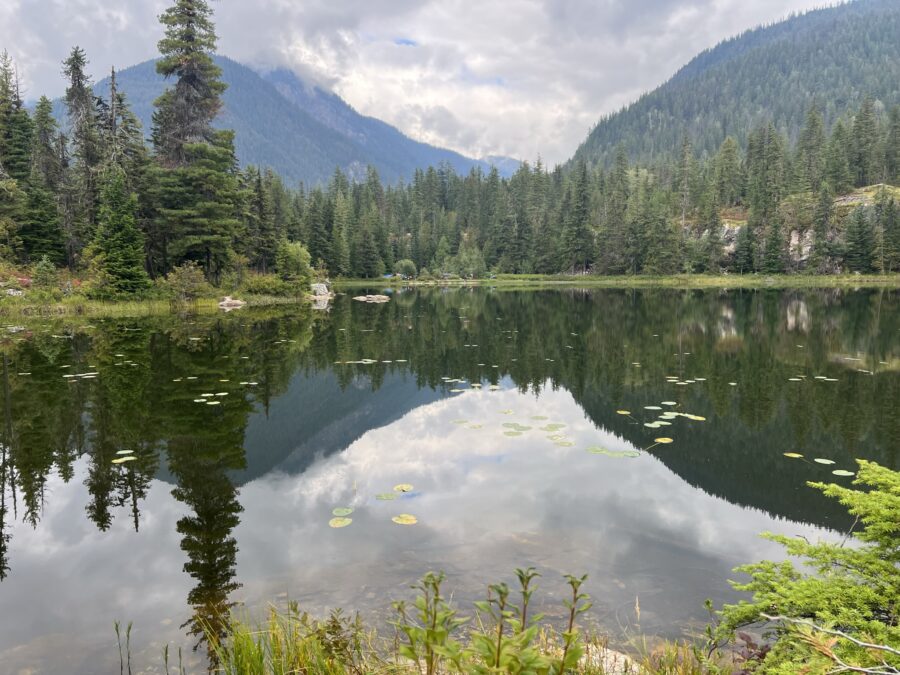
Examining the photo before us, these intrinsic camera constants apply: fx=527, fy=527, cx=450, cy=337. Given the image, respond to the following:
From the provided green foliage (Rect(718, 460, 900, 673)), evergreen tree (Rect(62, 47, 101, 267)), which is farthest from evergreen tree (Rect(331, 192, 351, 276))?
green foliage (Rect(718, 460, 900, 673))

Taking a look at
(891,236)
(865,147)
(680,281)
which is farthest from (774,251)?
(865,147)

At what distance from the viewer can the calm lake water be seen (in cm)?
565

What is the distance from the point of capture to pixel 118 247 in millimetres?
34844

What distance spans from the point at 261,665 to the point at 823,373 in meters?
17.7

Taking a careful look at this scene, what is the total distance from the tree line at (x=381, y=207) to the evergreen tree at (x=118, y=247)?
0.36 ft

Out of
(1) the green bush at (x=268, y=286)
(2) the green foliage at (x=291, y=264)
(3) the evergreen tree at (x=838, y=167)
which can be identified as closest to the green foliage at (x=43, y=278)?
(1) the green bush at (x=268, y=286)

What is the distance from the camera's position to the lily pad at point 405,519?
23.7 feet

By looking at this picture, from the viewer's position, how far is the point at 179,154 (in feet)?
136

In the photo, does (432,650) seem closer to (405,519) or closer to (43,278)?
(405,519)

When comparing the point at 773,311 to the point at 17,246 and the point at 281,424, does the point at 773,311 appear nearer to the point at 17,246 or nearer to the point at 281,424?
the point at 281,424

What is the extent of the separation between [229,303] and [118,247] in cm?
843

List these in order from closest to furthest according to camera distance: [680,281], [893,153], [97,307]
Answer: [97,307] < [680,281] < [893,153]

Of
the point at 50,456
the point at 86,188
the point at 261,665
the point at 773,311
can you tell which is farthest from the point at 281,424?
the point at 86,188

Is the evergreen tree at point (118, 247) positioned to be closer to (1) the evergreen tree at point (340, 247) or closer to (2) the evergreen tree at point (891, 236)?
(1) the evergreen tree at point (340, 247)
